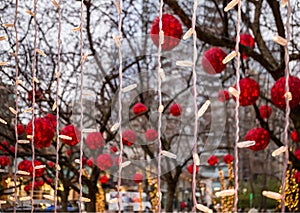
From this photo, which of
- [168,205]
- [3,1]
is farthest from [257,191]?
[3,1]

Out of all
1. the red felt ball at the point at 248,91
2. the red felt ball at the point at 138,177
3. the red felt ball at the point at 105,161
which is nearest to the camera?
the red felt ball at the point at 248,91

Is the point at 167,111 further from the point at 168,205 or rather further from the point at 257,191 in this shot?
the point at 257,191

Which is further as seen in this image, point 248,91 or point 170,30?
point 248,91

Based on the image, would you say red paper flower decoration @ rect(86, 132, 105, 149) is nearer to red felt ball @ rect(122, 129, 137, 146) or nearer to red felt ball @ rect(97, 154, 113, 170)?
red felt ball @ rect(97, 154, 113, 170)

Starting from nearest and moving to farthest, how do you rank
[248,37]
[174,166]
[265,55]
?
1. [265,55]
2. [248,37]
3. [174,166]

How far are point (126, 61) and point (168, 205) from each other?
133 centimetres

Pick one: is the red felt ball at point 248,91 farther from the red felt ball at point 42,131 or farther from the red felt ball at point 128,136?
the red felt ball at point 128,136

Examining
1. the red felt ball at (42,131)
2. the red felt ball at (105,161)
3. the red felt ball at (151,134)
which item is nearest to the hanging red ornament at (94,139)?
the red felt ball at (105,161)

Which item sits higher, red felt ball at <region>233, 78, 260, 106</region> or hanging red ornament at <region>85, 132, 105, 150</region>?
red felt ball at <region>233, 78, 260, 106</region>

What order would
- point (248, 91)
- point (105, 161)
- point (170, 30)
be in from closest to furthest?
point (170, 30) < point (248, 91) < point (105, 161)

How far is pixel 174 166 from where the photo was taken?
165 inches

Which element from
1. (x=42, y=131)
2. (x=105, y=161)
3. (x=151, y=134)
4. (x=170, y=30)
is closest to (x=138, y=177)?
(x=151, y=134)

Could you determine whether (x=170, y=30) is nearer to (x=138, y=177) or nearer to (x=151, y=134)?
(x=151, y=134)

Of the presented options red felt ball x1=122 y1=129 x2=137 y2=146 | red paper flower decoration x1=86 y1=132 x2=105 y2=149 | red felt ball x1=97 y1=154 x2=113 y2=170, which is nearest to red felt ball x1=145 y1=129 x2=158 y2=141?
red felt ball x1=122 y1=129 x2=137 y2=146
